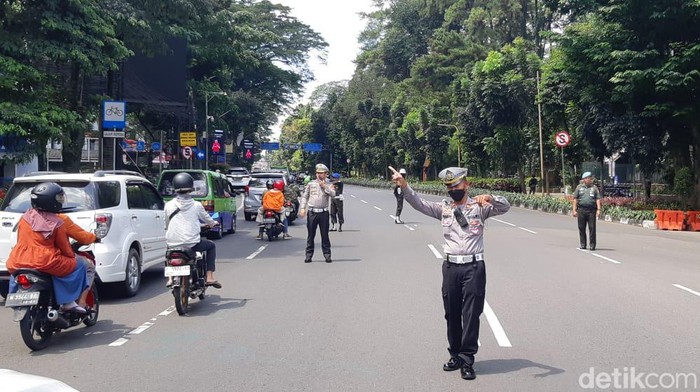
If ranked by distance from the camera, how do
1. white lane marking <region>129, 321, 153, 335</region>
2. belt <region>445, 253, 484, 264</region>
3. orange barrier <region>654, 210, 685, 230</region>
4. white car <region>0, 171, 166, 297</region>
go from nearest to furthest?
belt <region>445, 253, 484, 264</region> < white lane marking <region>129, 321, 153, 335</region> < white car <region>0, 171, 166, 297</region> < orange barrier <region>654, 210, 685, 230</region>

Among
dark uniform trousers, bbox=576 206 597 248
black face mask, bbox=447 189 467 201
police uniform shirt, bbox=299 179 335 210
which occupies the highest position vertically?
black face mask, bbox=447 189 467 201

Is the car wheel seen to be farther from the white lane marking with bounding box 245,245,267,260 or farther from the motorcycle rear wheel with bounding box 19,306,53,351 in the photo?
the white lane marking with bounding box 245,245,267,260

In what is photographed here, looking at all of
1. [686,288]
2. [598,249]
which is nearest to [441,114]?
[598,249]

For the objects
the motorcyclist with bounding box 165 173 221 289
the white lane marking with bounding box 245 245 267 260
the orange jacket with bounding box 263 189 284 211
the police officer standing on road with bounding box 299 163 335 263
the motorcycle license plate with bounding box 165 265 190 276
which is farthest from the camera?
the orange jacket with bounding box 263 189 284 211

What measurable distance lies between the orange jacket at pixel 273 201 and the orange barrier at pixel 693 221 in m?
14.6

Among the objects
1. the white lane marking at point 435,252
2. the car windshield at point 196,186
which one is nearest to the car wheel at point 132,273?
the white lane marking at point 435,252

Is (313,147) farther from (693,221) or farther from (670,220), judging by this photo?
(693,221)

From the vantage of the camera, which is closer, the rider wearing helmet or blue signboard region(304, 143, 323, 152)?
the rider wearing helmet

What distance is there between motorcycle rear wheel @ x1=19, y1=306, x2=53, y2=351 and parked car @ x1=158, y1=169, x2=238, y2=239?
10064 mm

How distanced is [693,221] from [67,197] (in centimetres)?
2160

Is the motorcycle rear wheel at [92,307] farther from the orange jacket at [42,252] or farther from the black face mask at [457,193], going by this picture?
the black face mask at [457,193]

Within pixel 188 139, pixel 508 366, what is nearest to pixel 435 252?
pixel 508 366

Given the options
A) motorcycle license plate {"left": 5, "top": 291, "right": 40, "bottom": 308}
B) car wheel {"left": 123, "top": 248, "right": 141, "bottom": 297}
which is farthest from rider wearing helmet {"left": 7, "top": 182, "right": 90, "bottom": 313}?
car wheel {"left": 123, "top": 248, "right": 141, "bottom": 297}

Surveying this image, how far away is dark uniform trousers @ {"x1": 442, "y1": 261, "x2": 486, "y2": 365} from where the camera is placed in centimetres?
615
